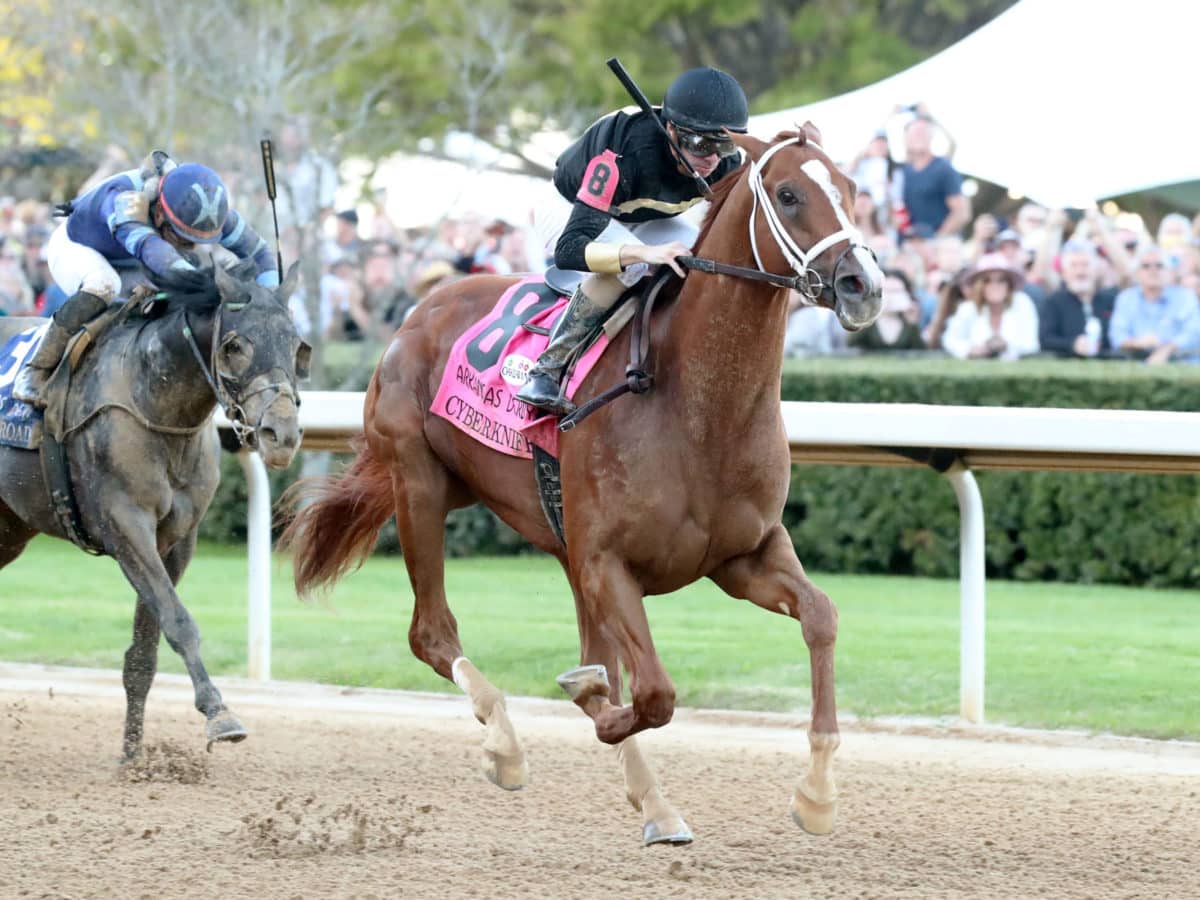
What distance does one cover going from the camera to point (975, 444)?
6.74m

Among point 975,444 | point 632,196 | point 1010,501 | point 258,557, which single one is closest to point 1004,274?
point 1010,501

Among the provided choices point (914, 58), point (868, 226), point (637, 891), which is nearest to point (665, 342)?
point (637, 891)

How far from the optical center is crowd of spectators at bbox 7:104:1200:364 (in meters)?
10.6

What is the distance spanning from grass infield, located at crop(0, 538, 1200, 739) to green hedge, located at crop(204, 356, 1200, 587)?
201 mm

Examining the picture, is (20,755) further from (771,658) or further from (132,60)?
(132,60)

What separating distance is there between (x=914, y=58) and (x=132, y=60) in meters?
8.36

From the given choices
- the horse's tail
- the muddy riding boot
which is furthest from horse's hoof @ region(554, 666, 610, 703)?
the horse's tail

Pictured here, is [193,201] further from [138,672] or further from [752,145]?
[752,145]

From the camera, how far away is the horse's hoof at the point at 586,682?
5.08 metres

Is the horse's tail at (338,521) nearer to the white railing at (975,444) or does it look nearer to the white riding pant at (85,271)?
the white riding pant at (85,271)

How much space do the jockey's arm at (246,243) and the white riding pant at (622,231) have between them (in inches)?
37.5

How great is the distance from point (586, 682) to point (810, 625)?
647 millimetres

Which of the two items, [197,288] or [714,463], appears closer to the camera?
[714,463]

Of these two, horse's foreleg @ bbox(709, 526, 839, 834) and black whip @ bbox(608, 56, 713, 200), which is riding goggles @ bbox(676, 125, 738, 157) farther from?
horse's foreleg @ bbox(709, 526, 839, 834)
